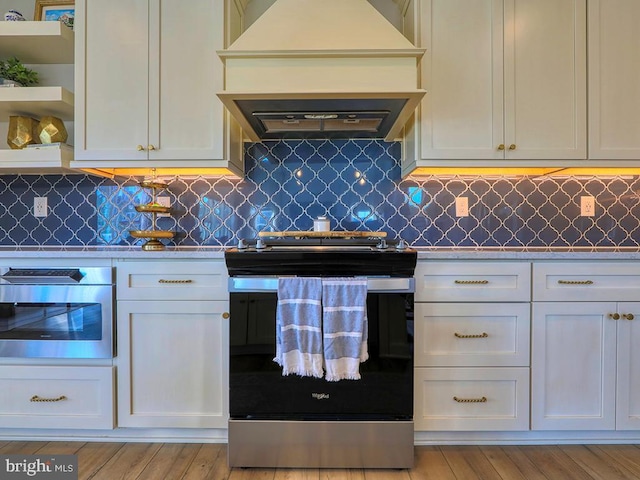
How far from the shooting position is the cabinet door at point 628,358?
1602mm

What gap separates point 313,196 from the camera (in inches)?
83.4

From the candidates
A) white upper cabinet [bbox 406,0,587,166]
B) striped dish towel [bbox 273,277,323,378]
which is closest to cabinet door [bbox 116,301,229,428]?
striped dish towel [bbox 273,277,323,378]

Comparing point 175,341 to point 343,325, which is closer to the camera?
point 343,325

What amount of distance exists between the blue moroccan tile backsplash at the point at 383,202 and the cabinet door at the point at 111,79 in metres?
0.41

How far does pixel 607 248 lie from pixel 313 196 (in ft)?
5.69

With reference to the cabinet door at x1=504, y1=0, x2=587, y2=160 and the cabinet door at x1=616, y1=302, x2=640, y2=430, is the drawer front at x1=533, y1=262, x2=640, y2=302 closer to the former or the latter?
the cabinet door at x1=616, y1=302, x2=640, y2=430

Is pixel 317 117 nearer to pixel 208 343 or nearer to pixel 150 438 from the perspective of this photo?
pixel 208 343

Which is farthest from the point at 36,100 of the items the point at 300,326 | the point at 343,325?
the point at 343,325

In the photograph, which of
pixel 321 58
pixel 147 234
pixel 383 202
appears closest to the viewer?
pixel 321 58

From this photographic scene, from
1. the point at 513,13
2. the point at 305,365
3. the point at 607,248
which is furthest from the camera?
the point at 607,248

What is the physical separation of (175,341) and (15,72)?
1702mm

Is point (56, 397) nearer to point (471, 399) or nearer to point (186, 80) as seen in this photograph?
point (186, 80)

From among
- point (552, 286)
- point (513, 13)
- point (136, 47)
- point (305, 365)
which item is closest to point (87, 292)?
point (305, 365)

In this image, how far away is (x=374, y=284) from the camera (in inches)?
58.4
